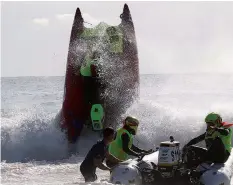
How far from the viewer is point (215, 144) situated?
284 inches

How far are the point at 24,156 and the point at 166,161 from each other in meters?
6.02

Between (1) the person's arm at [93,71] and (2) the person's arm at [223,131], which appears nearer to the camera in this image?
(2) the person's arm at [223,131]

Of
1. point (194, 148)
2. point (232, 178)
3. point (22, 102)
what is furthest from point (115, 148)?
point (22, 102)

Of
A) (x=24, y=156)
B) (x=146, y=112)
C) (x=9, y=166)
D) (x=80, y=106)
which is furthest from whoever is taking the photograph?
(x=146, y=112)

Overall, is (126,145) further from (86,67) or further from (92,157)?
(86,67)

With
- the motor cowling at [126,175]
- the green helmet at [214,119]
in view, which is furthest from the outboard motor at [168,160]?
the green helmet at [214,119]

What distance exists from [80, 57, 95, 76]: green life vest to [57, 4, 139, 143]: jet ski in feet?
0.44

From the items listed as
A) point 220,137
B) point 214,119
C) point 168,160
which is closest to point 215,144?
point 220,137

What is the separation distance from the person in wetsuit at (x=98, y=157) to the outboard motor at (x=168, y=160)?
0.82 m

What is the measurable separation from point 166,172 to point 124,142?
918 mm

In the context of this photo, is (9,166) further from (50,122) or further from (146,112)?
(146,112)

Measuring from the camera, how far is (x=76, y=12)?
45.3ft

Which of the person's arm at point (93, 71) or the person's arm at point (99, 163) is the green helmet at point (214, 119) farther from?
the person's arm at point (93, 71)

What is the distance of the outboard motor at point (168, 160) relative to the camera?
A: 7.09 m
